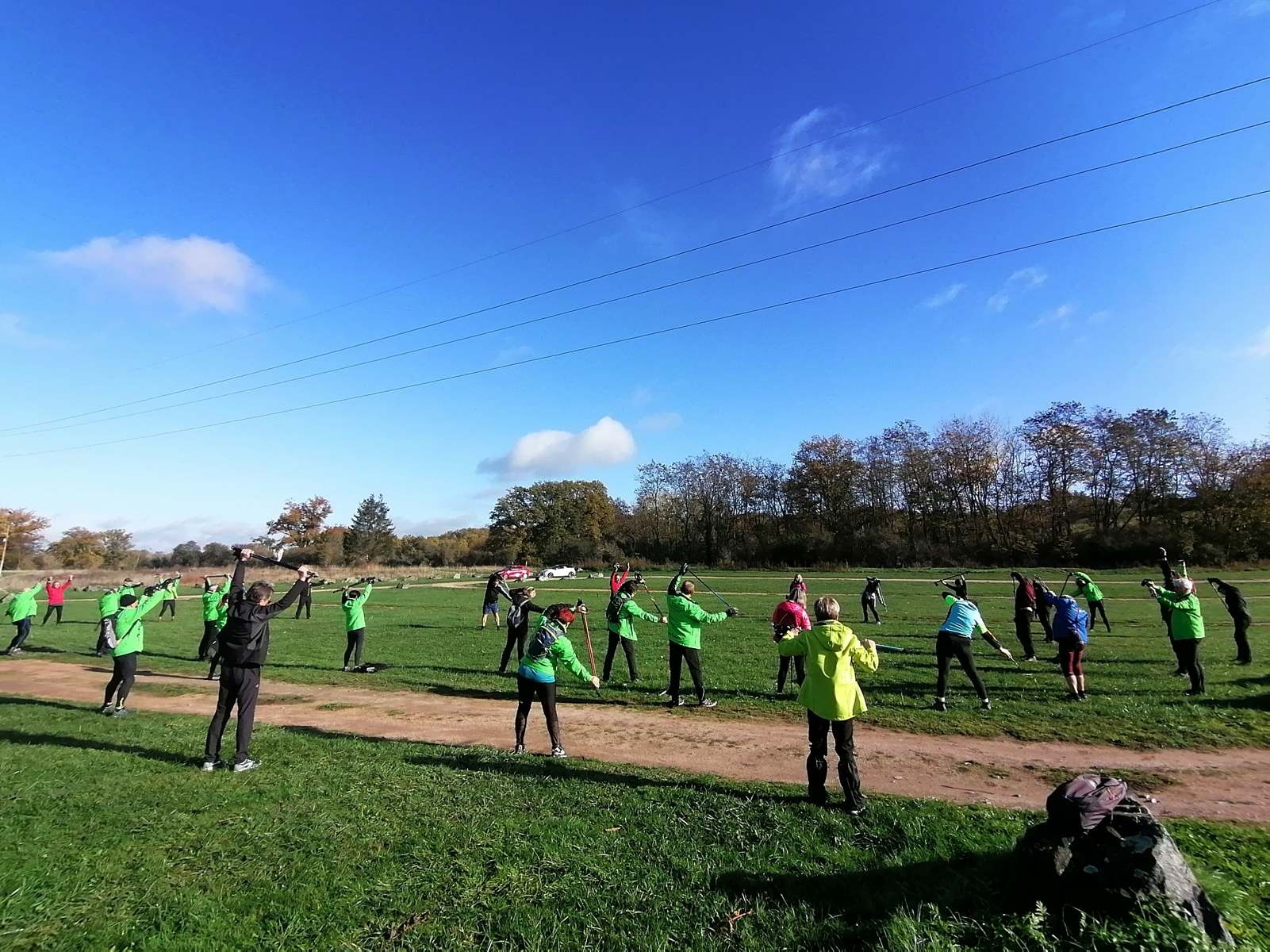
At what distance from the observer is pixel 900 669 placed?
46.4 feet

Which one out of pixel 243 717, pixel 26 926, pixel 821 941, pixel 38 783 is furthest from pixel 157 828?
pixel 821 941

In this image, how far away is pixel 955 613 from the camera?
10.7m

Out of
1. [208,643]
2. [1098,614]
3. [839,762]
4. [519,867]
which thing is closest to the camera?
[519,867]

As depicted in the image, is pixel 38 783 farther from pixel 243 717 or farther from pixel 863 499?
pixel 863 499

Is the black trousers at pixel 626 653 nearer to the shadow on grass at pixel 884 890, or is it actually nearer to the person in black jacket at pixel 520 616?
the person in black jacket at pixel 520 616

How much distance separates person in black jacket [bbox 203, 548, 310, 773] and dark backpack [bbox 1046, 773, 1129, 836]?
838cm

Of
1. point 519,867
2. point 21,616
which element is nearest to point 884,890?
point 519,867

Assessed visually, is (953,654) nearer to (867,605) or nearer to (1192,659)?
(1192,659)

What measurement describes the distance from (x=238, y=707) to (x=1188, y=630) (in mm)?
15465

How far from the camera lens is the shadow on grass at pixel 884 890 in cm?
410

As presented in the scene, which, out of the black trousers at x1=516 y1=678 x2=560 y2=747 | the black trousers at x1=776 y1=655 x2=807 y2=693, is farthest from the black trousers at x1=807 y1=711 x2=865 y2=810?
the black trousers at x1=776 y1=655 x2=807 y2=693

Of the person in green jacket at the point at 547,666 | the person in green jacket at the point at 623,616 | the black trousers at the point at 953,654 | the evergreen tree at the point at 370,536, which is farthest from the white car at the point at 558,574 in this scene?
the person in green jacket at the point at 547,666

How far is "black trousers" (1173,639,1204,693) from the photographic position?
10961 mm

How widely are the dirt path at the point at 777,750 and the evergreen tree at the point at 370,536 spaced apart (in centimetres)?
8246
